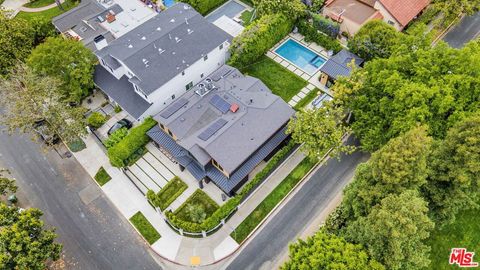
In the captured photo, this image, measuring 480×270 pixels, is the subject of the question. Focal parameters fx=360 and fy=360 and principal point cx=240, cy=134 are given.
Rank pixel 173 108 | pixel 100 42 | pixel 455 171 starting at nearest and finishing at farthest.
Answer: pixel 455 171 → pixel 173 108 → pixel 100 42

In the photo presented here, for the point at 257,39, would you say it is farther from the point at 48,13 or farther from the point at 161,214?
the point at 48,13

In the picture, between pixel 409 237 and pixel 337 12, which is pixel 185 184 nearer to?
pixel 409 237

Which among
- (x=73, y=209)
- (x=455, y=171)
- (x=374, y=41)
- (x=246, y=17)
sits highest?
(x=374, y=41)

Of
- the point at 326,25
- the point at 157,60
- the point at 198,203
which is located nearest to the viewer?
the point at 198,203

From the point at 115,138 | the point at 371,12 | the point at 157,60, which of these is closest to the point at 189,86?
the point at 157,60

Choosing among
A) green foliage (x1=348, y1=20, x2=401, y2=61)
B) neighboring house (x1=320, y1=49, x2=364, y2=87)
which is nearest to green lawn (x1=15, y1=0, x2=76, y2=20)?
neighboring house (x1=320, y1=49, x2=364, y2=87)

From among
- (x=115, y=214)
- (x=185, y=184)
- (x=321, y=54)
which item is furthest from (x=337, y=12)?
(x=115, y=214)
